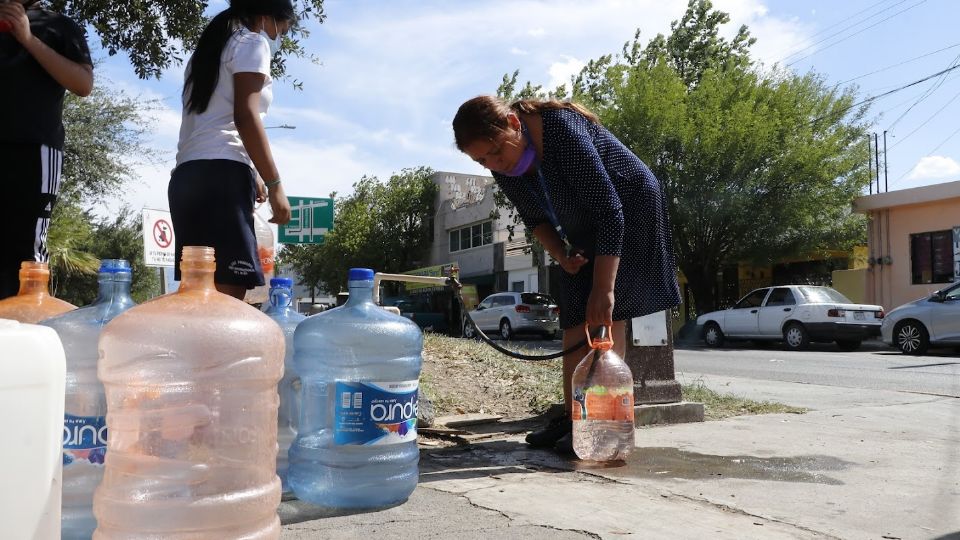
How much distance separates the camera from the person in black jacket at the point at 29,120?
2871 millimetres

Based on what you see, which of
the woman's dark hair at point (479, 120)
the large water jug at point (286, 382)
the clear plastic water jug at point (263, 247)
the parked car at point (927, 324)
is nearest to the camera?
the large water jug at point (286, 382)

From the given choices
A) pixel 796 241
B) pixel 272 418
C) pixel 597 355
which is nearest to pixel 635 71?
pixel 796 241

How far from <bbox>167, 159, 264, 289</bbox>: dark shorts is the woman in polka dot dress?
1.06m

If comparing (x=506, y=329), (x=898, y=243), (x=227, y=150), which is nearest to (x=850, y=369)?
(x=227, y=150)

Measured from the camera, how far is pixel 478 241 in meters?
40.8

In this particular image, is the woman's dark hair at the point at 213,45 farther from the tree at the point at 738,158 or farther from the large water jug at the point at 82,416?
the tree at the point at 738,158

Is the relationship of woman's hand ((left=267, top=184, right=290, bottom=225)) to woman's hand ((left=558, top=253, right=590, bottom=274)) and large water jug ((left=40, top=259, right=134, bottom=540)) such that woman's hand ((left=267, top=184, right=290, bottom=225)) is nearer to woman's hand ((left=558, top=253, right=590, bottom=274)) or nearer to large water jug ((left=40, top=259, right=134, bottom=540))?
large water jug ((left=40, top=259, right=134, bottom=540))

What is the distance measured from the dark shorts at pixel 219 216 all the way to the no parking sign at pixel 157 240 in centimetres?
702

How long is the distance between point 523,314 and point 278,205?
70.8 feet

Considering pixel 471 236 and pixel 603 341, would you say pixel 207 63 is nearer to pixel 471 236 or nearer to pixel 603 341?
pixel 603 341

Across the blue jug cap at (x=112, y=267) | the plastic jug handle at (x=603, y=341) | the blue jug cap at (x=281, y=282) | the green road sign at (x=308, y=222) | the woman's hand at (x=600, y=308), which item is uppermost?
the green road sign at (x=308, y=222)

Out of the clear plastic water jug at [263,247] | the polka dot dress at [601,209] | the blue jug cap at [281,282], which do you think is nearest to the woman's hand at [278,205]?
the blue jug cap at [281,282]

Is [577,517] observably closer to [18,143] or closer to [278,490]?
[278,490]

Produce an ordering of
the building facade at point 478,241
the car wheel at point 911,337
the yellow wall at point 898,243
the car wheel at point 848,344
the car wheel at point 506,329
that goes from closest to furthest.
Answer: the car wheel at point 911,337 < the car wheel at point 848,344 < the yellow wall at point 898,243 < the car wheel at point 506,329 < the building facade at point 478,241
